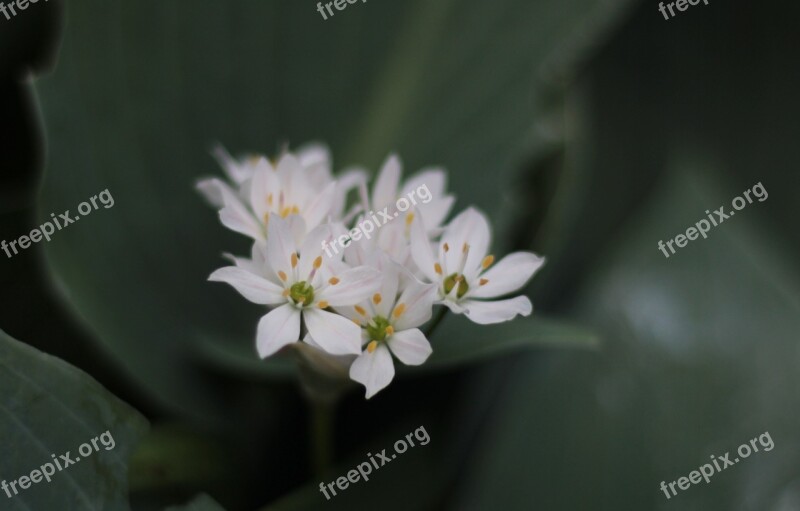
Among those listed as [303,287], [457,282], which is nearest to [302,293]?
[303,287]

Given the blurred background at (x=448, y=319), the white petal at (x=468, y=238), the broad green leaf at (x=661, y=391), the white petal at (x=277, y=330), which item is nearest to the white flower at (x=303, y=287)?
the white petal at (x=277, y=330)

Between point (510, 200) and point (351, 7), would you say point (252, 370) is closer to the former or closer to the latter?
point (510, 200)

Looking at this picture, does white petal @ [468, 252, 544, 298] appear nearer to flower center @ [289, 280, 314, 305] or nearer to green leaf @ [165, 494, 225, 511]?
flower center @ [289, 280, 314, 305]

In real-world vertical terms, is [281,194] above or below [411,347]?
above

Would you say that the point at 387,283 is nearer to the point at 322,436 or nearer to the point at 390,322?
the point at 390,322

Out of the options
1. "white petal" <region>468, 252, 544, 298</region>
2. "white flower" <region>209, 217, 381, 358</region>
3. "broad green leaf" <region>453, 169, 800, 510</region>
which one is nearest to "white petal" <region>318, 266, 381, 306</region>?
"white flower" <region>209, 217, 381, 358</region>

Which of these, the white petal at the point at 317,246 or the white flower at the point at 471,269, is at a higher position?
the white petal at the point at 317,246

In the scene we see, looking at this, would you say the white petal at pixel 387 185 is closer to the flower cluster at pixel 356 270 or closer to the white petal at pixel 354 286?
the flower cluster at pixel 356 270
